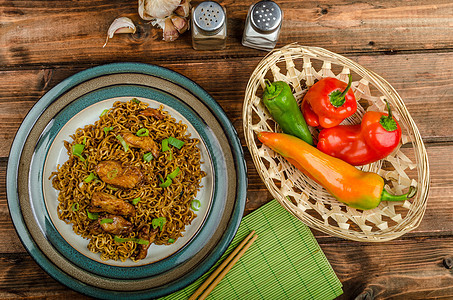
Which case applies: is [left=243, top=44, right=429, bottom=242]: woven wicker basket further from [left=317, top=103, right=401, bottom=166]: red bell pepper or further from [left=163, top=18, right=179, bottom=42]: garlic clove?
[left=163, top=18, right=179, bottom=42]: garlic clove

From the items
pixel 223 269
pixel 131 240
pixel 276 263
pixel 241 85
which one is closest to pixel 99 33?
pixel 241 85

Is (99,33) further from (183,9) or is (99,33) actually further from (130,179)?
(130,179)

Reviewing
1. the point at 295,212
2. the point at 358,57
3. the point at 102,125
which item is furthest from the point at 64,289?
the point at 358,57

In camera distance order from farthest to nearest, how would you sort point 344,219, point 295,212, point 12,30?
point 12,30, point 344,219, point 295,212

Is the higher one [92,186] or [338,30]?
[338,30]

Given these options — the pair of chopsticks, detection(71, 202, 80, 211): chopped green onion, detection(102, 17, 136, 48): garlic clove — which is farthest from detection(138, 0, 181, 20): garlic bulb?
the pair of chopsticks

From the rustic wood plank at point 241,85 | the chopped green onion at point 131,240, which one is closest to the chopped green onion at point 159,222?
the chopped green onion at point 131,240

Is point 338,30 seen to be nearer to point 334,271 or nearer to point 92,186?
point 334,271

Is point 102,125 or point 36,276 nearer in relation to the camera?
point 102,125
